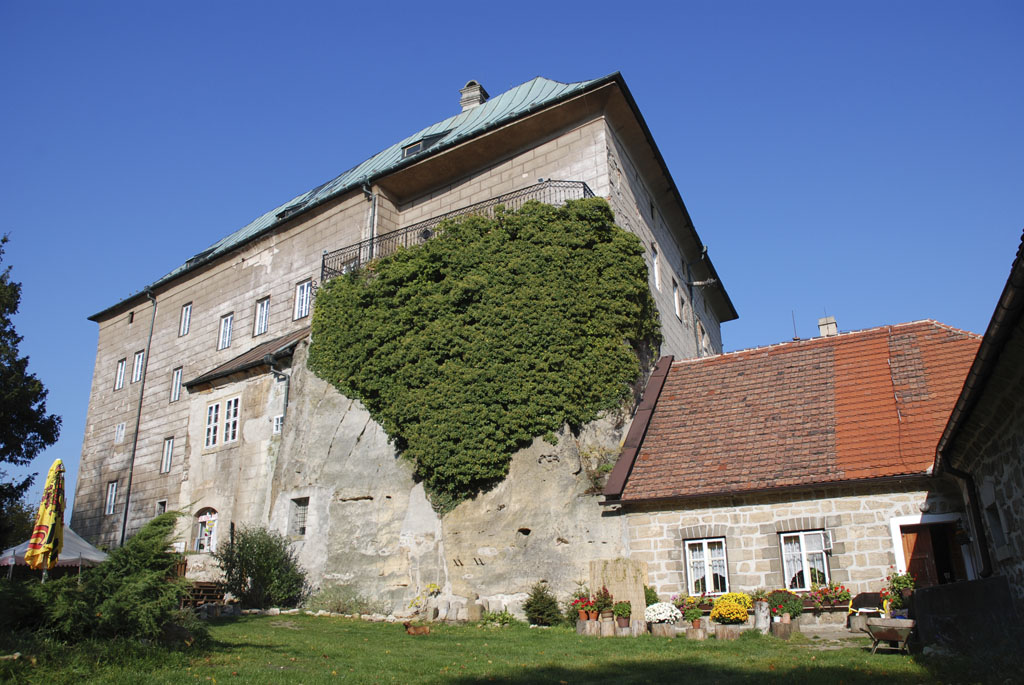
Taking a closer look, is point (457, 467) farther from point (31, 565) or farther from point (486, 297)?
point (31, 565)

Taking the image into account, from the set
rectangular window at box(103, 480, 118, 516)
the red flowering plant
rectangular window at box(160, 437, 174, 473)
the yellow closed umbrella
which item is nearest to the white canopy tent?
the yellow closed umbrella

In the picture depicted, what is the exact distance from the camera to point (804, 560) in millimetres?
13797

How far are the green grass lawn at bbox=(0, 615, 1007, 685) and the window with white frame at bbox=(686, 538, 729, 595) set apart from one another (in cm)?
204

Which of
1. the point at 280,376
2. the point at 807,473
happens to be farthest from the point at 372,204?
the point at 807,473

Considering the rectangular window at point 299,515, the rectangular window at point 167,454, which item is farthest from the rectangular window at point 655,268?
the rectangular window at point 167,454

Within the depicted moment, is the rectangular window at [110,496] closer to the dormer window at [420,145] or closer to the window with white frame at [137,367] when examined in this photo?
the window with white frame at [137,367]

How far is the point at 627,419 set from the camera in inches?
693

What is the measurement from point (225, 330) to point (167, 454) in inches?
191

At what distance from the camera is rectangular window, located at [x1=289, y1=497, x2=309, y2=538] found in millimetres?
19531

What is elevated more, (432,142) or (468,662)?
(432,142)

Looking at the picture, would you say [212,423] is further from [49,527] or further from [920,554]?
[920,554]

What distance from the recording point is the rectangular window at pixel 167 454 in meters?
27.3

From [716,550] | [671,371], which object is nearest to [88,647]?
[716,550]

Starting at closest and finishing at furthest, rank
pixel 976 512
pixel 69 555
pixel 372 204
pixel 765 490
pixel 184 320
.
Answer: pixel 976 512 < pixel 765 490 < pixel 69 555 < pixel 372 204 < pixel 184 320
